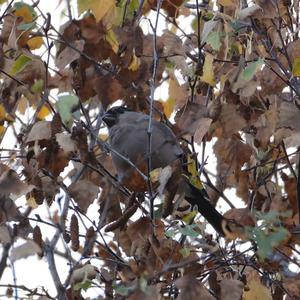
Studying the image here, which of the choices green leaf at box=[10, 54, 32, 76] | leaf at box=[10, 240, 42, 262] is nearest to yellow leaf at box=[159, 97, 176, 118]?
green leaf at box=[10, 54, 32, 76]

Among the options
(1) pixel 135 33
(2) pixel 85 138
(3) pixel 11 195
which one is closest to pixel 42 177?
(3) pixel 11 195

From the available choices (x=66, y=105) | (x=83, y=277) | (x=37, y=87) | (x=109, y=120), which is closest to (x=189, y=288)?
(x=83, y=277)

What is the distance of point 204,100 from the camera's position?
4004mm

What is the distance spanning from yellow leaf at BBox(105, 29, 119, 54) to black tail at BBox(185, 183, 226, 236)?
4.86 ft

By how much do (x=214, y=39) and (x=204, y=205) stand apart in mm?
1787

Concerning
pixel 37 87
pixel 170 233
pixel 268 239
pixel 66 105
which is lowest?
pixel 268 239

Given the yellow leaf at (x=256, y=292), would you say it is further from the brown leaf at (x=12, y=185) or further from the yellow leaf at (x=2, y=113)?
the yellow leaf at (x=2, y=113)

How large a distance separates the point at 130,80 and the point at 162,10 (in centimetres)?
69

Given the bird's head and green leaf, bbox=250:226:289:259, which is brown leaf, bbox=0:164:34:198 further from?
the bird's head

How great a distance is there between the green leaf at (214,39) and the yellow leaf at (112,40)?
434mm

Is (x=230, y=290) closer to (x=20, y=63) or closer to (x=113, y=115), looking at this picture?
(x=20, y=63)

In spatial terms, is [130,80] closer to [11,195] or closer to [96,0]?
[96,0]

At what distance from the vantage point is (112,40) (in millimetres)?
3766

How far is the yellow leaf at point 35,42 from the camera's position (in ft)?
12.2
